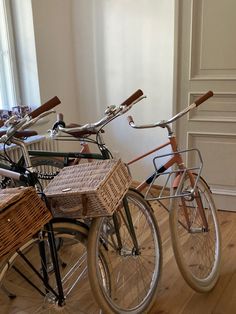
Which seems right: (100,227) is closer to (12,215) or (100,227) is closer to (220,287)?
(12,215)

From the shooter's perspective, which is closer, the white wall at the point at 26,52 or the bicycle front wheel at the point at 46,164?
the bicycle front wheel at the point at 46,164

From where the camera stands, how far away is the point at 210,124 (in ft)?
9.08

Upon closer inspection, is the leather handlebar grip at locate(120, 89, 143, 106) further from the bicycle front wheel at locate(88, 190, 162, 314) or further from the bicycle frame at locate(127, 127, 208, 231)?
the bicycle front wheel at locate(88, 190, 162, 314)

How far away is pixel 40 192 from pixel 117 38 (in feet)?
7.21

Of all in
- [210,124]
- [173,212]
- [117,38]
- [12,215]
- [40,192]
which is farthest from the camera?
[117,38]

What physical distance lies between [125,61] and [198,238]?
172 centimetres

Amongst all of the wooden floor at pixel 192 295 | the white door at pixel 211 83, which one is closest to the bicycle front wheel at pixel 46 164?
the wooden floor at pixel 192 295

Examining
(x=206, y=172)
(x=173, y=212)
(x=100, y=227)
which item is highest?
(x=100, y=227)

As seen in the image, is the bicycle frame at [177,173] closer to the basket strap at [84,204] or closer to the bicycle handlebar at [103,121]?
the bicycle handlebar at [103,121]

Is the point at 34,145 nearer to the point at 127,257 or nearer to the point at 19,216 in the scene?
the point at 127,257

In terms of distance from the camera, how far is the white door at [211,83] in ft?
8.42

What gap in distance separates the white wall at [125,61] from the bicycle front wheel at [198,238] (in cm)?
122

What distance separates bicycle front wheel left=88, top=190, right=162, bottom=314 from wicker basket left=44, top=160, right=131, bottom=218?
13 cm

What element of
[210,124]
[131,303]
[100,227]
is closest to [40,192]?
[100,227]
